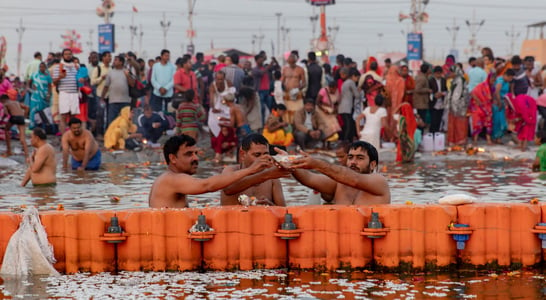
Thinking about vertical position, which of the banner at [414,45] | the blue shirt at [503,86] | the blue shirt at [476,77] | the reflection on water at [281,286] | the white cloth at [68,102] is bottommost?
the reflection on water at [281,286]

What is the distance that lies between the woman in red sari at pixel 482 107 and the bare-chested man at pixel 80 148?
8.77 metres

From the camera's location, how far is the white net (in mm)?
8328

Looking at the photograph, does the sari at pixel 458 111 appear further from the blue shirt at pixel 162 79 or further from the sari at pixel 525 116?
the blue shirt at pixel 162 79

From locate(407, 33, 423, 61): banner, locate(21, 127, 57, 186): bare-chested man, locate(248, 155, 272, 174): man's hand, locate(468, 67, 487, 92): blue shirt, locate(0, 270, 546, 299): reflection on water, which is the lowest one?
locate(0, 270, 546, 299): reflection on water

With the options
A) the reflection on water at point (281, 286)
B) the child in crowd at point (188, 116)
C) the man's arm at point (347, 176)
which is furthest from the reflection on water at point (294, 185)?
the reflection on water at point (281, 286)

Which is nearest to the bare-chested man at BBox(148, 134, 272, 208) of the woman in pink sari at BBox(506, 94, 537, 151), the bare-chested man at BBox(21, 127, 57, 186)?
the bare-chested man at BBox(21, 127, 57, 186)

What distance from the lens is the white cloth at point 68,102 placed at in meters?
20.9

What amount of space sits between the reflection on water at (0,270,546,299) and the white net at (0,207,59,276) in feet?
0.50

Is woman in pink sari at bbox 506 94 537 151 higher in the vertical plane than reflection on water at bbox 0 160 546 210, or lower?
higher

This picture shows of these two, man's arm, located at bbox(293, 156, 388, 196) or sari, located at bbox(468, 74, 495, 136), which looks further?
sari, located at bbox(468, 74, 495, 136)

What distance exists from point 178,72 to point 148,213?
1386 centimetres

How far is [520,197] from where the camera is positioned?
1398 centimetres

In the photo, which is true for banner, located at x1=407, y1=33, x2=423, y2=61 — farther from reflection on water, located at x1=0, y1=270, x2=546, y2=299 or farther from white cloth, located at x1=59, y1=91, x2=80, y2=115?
reflection on water, located at x1=0, y1=270, x2=546, y2=299

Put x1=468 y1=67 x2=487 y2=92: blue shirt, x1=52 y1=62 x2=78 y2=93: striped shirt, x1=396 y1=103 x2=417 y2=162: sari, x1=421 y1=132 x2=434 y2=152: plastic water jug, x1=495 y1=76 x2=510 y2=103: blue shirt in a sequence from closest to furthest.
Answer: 1. x1=396 y1=103 x2=417 y2=162: sari
2. x1=52 y1=62 x2=78 y2=93: striped shirt
3. x1=421 y1=132 x2=434 y2=152: plastic water jug
4. x1=495 y1=76 x2=510 y2=103: blue shirt
5. x1=468 y1=67 x2=487 y2=92: blue shirt
